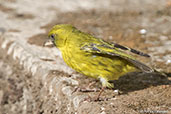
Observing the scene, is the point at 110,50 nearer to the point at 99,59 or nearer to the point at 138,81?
the point at 99,59

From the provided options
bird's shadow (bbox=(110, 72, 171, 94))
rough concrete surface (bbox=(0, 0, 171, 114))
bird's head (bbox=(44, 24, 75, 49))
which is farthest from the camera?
bird's head (bbox=(44, 24, 75, 49))

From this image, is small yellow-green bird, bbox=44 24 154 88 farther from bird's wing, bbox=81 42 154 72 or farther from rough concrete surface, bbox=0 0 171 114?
rough concrete surface, bbox=0 0 171 114

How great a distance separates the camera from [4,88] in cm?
572

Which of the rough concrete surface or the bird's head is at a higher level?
the bird's head

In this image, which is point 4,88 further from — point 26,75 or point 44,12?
point 44,12

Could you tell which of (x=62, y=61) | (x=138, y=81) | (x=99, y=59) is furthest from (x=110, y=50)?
(x=62, y=61)

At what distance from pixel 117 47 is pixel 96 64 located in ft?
1.50

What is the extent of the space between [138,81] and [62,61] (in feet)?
5.11

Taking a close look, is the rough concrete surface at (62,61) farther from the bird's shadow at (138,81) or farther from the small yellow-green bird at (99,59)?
the small yellow-green bird at (99,59)

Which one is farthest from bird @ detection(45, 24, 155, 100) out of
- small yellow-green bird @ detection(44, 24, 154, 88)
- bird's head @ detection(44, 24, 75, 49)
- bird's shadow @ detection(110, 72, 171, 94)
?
bird's shadow @ detection(110, 72, 171, 94)

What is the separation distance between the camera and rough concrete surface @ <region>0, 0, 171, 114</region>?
14.4 ft

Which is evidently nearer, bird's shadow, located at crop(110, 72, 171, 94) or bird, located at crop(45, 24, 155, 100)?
bird, located at crop(45, 24, 155, 100)

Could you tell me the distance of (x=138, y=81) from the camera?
195 inches

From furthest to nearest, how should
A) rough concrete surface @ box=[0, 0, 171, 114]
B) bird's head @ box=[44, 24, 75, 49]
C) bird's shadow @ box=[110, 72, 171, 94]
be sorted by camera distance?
bird's head @ box=[44, 24, 75, 49]
bird's shadow @ box=[110, 72, 171, 94]
rough concrete surface @ box=[0, 0, 171, 114]
